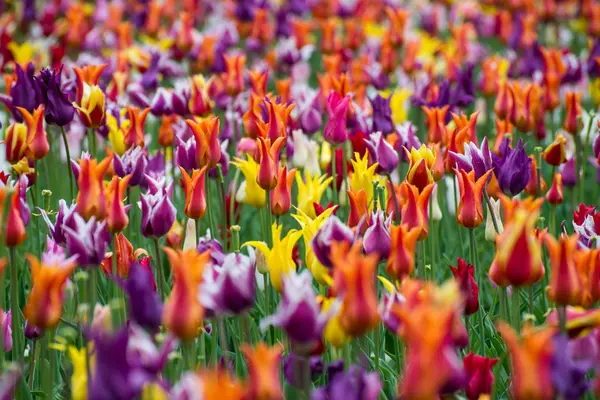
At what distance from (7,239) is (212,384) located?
109 cm

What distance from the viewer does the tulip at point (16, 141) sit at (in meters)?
3.67

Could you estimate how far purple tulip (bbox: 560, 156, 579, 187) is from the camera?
4566mm

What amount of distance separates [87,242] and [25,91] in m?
1.75

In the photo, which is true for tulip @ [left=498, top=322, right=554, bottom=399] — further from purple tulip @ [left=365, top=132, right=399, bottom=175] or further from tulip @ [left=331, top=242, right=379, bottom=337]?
purple tulip @ [left=365, top=132, right=399, bottom=175]

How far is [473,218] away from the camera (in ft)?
10.2

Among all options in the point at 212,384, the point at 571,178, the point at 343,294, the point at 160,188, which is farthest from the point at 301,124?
the point at 212,384

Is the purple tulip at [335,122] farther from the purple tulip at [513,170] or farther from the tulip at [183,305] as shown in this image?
the tulip at [183,305]

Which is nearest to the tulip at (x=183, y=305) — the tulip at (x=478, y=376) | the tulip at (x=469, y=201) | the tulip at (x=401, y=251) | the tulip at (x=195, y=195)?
the tulip at (x=401, y=251)

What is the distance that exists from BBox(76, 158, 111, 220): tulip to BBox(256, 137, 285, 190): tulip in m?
0.72

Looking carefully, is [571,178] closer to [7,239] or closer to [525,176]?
[525,176]

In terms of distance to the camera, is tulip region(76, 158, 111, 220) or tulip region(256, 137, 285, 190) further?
tulip region(256, 137, 285, 190)

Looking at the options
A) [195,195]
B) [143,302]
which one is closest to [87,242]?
[143,302]

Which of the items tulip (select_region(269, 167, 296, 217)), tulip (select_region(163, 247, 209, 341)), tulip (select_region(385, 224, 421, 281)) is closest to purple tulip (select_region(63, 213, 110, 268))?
tulip (select_region(163, 247, 209, 341))

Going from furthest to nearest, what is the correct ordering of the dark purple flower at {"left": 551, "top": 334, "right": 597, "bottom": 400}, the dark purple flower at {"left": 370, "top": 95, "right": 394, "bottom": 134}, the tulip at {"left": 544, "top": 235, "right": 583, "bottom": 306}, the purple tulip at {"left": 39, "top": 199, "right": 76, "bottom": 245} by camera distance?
the dark purple flower at {"left": 370, "top": 95, "right": 394, "bottom": 134} < the purple tulip at {"left": 39, "top": 199, "right": 76, "bottom": 245} < the tulip at {"left": 544, "top": 235, "right": 583, "bottom": 306} < the dark purple flower at {"left": 551, "top": 334, "right": 597, "bottom": 400}
